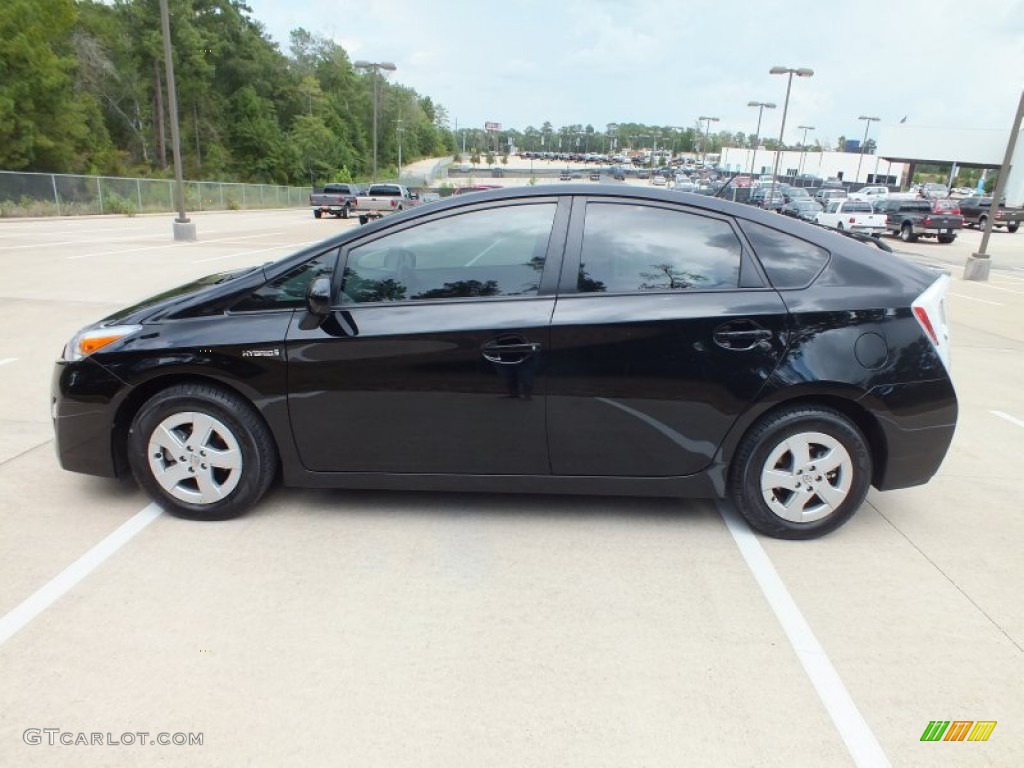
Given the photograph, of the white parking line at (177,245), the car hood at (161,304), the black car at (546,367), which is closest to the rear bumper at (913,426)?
the black car at (546,367)

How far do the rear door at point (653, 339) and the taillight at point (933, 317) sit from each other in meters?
0.67

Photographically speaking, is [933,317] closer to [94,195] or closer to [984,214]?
[94,195]

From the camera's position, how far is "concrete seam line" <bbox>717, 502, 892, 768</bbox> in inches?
89.2

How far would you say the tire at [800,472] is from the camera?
11.1 feet

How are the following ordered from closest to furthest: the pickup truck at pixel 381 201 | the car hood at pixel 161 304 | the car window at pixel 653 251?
the car window at pixel 653 251 < the car hood at pixel 161 304 < the pickup truck at pixel 381 201

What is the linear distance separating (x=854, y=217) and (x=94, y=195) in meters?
31.5

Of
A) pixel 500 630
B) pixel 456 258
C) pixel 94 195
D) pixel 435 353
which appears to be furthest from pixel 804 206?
pixel 500 630

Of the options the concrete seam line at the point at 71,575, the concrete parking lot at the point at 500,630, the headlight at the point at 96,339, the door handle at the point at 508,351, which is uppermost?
the door handle at the point at 508,351

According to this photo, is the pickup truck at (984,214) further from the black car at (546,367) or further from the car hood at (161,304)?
the car hood at (161,304)

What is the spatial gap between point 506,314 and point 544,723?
1.75 meters

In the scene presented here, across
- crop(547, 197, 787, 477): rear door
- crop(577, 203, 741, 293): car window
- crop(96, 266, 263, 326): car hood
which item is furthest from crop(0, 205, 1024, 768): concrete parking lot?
crop(577, 203, 741, 293): car window

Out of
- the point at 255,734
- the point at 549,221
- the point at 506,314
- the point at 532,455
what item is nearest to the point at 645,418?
the point at 532,455

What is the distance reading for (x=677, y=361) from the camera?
10.9 ft

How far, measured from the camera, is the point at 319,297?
131 inches
